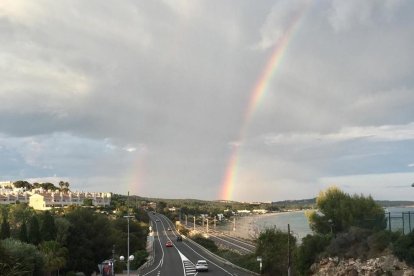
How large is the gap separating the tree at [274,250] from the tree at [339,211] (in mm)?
4405

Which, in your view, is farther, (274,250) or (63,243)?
(63,243)

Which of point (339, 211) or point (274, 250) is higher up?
point (339, 211)

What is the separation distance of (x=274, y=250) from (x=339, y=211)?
955 centimetres

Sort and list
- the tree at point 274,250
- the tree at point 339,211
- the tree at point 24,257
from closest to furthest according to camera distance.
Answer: the tree at point 24,257, the tree at point 274,250, the tree at point 339,211

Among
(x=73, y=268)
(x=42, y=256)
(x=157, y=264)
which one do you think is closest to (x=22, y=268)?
(x=42, y=256)

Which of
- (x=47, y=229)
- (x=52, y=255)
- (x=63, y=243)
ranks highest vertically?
(x=47, y=229)

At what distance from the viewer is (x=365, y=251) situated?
129ft

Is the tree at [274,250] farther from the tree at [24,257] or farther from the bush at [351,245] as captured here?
the tree at [24,257]

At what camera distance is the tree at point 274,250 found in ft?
177

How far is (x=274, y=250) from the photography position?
56.0m

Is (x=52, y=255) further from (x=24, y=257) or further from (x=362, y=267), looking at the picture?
(x=362, y=267)

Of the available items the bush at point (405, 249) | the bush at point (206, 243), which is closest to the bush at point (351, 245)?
the bush at point (405, 249)

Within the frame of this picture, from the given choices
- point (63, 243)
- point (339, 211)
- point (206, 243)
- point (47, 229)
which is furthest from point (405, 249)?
point (206, 243)

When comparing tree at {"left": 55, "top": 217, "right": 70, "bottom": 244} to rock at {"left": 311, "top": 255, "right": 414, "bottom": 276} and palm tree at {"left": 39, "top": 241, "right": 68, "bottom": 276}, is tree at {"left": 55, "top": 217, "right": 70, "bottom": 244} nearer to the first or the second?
palm tree at {"left": 39, "top": 241, "right": 68, "bottom": 276}
